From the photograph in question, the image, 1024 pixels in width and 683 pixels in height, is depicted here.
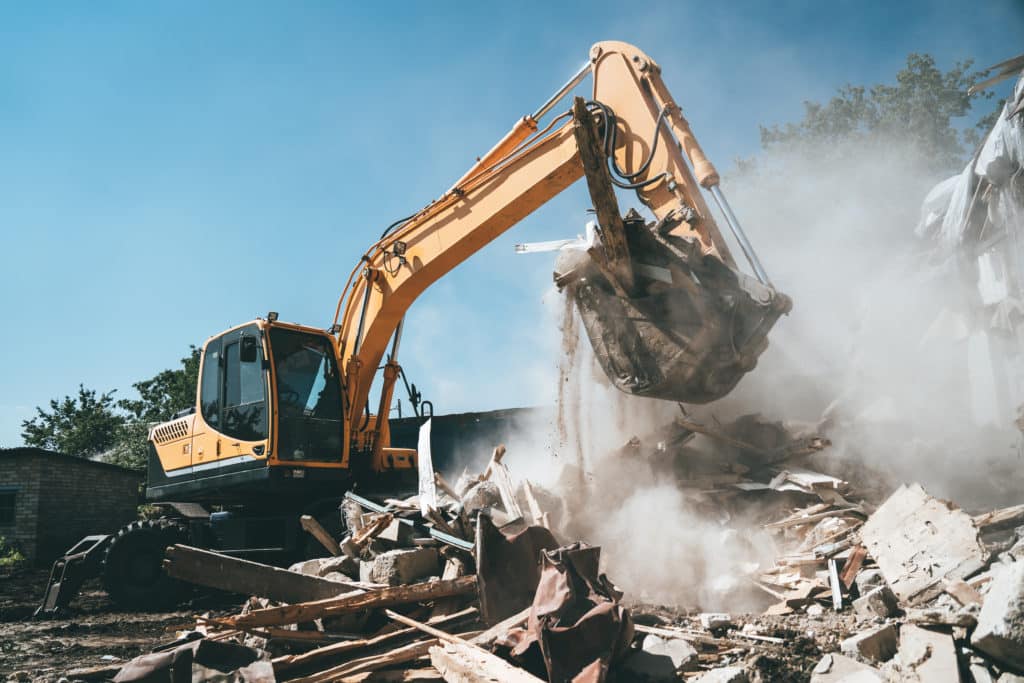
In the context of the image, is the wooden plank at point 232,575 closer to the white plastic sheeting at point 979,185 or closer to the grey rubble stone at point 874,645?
the grey rubble stone at point 874,645

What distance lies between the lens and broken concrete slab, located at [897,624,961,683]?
3027mm

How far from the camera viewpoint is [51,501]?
15.7m

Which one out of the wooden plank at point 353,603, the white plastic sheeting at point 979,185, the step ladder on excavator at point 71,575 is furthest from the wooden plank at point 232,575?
the white plastic sheeting at point 979,185

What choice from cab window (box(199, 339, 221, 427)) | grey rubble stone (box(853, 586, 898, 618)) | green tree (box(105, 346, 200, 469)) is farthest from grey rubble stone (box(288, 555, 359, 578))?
green tree (box(105, 346, 200, 469))

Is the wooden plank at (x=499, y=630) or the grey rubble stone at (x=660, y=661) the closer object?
the grey rubble stone at (x=660, y=661)

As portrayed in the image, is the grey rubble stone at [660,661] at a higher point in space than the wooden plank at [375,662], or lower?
lower

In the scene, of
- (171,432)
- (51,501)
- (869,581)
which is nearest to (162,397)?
(51,501)

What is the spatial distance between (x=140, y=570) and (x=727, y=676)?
719cm

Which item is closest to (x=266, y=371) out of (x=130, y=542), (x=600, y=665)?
(x=130, y=542)

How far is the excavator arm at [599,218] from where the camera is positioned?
16.6 feet

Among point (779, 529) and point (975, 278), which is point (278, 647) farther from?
point (975, 278)

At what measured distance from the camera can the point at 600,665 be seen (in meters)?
3.24

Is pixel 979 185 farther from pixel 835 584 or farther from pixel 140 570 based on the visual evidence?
pixel 140 570

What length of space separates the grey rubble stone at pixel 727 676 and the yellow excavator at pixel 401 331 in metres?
2.28
